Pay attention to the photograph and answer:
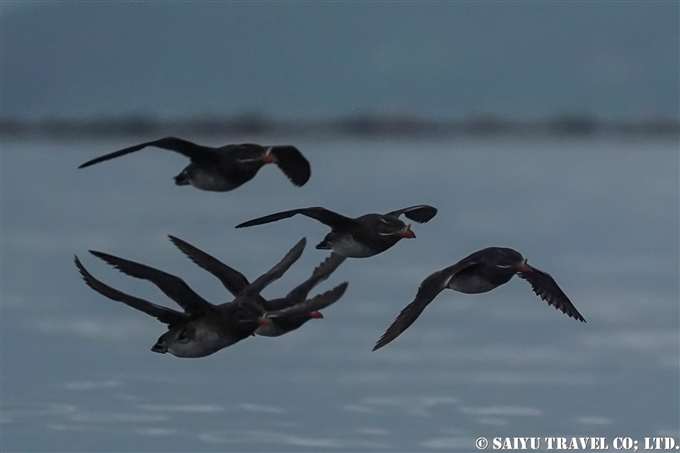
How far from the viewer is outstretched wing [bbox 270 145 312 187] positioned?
9.45 meters

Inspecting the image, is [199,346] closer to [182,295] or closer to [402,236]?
[182,295]

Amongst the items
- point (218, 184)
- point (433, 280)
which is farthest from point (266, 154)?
point (433, 280)

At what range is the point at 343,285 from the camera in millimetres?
8266

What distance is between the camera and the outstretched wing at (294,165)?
9.45 m

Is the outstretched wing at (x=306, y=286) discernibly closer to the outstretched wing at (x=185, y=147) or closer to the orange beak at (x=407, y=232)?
the orange beak at (x=407, y=232)

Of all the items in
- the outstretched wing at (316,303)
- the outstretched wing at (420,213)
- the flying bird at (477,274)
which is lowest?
the outstretched wing at (316,303)

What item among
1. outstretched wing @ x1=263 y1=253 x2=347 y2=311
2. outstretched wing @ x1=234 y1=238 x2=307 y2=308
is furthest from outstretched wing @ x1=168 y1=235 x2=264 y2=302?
outstretched wing @ x1=263 y1=253 x2=347 y2=311

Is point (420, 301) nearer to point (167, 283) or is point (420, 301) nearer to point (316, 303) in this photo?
point (316, 303)

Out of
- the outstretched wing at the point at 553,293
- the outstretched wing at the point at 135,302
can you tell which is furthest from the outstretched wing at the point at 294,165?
the outstretched wing at the point at 553,293

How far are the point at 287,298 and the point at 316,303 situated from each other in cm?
119

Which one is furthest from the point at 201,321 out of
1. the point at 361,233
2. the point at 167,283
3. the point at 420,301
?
the point at 420,301

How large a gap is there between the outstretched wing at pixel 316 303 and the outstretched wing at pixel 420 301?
2.39ft

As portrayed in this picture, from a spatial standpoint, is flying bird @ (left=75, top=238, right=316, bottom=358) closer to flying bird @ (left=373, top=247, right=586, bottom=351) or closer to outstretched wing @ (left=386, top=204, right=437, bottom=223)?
flying bird @ (left=373, top=247, right=586, bottom=351)

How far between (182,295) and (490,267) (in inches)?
109
